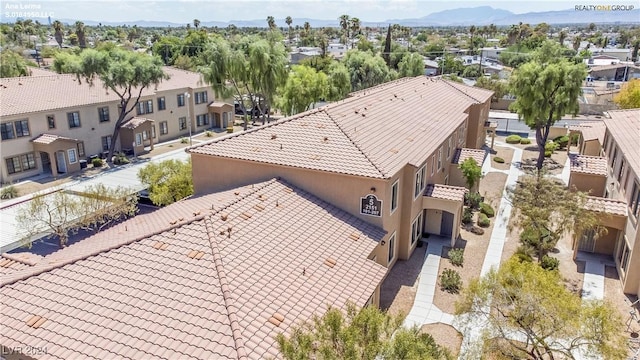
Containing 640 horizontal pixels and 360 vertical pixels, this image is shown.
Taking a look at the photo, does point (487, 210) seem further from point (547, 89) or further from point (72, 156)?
point (72, 156)

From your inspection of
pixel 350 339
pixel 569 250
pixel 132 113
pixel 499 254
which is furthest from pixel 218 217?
pixel 132 113

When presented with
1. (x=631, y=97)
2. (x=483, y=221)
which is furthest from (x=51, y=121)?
(x=631, y=97)

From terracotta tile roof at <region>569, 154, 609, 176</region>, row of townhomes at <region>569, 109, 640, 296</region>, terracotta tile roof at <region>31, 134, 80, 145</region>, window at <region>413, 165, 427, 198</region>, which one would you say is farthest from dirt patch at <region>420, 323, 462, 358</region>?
terracotta tile roof at <region>31, 134, 80, 145</region>

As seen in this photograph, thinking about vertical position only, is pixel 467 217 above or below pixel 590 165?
below

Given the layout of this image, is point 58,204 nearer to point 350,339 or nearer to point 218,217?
point 218,217

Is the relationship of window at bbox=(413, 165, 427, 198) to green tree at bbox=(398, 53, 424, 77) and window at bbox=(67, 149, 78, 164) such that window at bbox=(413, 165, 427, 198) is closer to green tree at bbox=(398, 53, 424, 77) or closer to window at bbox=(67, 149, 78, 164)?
window at bbox=(67, 149, 78, 164)

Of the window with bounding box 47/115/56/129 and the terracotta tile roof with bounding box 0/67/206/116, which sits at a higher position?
the terracotta tile roof with bounding box 0/67/206/116
